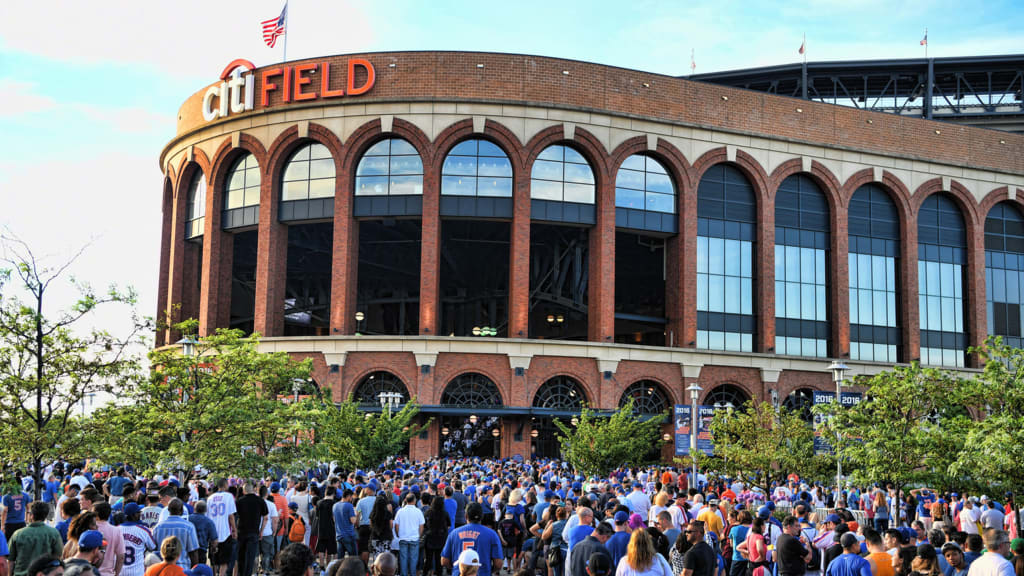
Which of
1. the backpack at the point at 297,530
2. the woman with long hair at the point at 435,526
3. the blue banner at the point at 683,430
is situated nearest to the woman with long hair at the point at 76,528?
the backpack at the point at 297,530

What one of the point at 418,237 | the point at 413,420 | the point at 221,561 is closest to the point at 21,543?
the point at 221,561

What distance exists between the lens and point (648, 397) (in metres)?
47.4

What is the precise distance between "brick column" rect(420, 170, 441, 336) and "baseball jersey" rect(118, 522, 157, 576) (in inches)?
1297

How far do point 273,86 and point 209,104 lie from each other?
15.6 feet

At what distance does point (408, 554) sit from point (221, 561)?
10.5 feet

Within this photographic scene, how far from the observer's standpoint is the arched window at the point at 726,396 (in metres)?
48.6

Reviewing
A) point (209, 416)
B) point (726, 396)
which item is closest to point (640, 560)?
point (209, 416)

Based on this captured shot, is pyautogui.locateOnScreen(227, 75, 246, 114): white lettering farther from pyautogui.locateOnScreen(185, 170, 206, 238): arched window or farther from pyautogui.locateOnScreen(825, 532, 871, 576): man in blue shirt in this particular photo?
pyautogui.locateOnScreen(825, 532, 871, 576): man in blue shirt

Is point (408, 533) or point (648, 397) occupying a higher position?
point (648, 397)

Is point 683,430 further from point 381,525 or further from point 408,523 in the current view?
point 381,525

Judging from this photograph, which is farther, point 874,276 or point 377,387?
point 874,276

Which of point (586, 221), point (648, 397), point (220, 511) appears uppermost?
point (586, 221)

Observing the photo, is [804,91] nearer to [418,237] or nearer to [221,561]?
[418,237]

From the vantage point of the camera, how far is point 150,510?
14625mm
